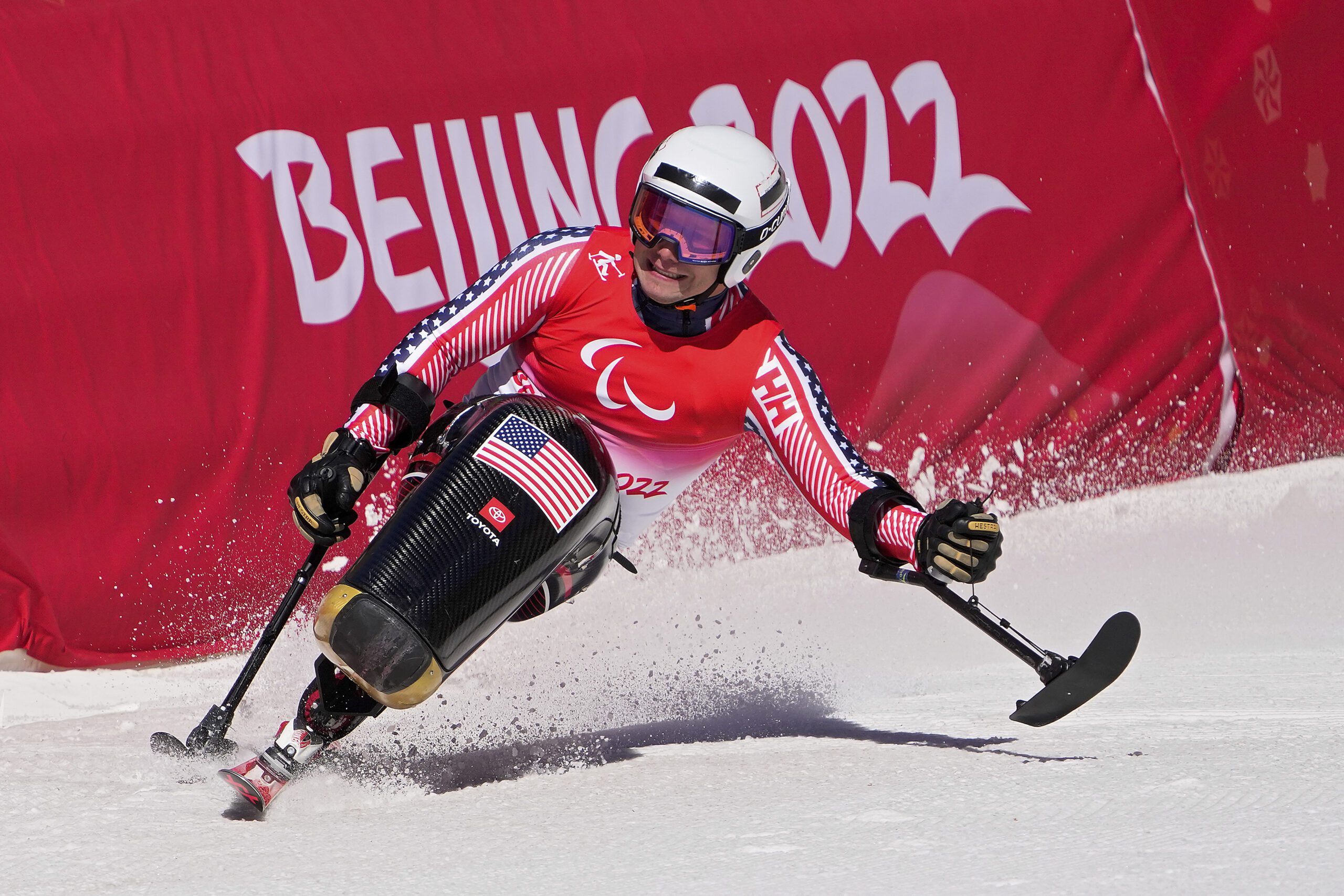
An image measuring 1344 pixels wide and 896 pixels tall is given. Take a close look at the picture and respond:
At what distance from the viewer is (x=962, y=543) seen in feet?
9.45

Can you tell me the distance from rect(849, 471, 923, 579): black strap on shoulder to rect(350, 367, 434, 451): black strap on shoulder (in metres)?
0.96

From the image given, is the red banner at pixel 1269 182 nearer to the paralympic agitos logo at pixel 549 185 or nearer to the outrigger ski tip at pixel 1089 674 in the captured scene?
the paralympic agitos logo at pixel 549 185

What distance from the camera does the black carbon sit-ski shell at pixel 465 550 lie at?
8.92 ft

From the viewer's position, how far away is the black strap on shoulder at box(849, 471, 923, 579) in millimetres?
3074

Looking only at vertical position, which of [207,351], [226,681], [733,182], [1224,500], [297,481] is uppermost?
[733,182]

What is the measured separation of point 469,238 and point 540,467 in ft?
8.15

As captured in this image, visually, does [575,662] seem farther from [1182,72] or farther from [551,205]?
[1182,72]

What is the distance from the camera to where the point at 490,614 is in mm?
2814

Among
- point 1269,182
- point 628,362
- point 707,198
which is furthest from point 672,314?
point 1269,182

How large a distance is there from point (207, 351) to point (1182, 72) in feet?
13.9

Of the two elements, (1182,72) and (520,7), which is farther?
(1182,72)

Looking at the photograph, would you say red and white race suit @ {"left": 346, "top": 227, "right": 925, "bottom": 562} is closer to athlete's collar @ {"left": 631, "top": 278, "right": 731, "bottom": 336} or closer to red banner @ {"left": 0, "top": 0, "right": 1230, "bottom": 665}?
athlete's collar @ {"left": 631, "top": 278, "right": 731, "bottom": 336}

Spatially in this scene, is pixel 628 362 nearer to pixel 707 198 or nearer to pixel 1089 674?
pixel 707 198

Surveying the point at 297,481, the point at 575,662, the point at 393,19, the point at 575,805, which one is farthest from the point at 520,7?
the point at 575,805
